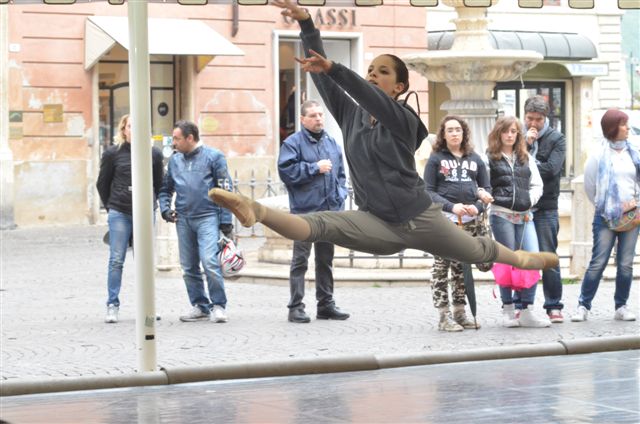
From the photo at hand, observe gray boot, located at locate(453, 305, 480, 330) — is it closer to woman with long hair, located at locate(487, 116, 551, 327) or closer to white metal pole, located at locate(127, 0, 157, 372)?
woman with long hair, located at locate(487, 116, 551, 327)

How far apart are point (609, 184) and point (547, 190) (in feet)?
1.84

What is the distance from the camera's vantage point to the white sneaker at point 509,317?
14.1 meters

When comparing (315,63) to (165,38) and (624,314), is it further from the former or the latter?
(165,38)

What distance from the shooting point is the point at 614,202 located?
14.2 meters

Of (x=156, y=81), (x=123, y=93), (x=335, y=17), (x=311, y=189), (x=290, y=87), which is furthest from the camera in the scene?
(x=335, y=17)

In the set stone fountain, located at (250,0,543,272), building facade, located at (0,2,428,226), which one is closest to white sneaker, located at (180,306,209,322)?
stone fountain, located at (250,0,543,272)

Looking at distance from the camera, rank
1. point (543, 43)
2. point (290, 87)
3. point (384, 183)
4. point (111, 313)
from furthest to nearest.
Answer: point (543, 43) → point (290, 87) → point (111, 313) → point (384, 183)

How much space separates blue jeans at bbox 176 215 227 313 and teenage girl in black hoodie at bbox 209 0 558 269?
19.4 ft

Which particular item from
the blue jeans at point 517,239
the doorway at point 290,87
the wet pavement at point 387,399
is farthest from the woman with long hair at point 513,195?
the doorway at point 290,87

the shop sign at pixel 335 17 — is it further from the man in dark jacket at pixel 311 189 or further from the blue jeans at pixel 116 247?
the blue jeans at pixel 116 247

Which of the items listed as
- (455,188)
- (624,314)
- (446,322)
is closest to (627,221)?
(624,314)

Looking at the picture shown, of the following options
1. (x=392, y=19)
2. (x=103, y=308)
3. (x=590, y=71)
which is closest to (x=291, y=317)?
(x=103, y=308)

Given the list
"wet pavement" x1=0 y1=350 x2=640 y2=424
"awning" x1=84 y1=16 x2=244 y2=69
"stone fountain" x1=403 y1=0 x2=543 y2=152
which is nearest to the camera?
"wet pavement" x1=0 y1=350 x2=640 y2=424

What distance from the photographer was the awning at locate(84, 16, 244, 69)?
98.9 feet
